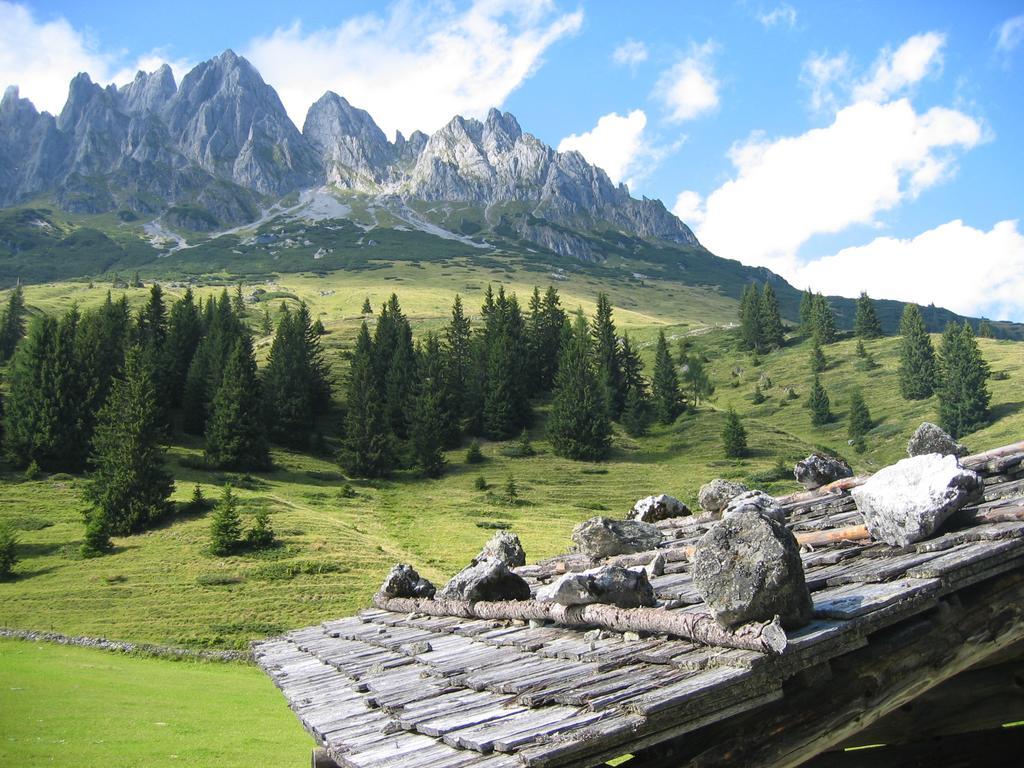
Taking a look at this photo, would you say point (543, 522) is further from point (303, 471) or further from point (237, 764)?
point (237, 764)

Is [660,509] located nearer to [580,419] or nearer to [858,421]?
[580,419]

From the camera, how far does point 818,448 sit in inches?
3787

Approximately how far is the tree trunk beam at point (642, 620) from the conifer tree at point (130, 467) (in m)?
57.1

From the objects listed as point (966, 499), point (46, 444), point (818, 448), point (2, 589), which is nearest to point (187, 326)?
point (46, 444)

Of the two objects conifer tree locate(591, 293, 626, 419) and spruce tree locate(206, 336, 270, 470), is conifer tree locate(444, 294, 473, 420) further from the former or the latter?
spruce tree locate(206, 336, 270, 470)

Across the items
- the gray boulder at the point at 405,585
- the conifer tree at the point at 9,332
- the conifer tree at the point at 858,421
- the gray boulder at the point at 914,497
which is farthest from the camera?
the conifer tree at the point at 9,332

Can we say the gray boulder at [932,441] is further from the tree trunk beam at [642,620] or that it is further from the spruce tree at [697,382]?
the spruce tree at [697,382]

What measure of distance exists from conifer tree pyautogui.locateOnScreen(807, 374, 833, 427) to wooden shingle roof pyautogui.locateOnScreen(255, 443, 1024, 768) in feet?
369

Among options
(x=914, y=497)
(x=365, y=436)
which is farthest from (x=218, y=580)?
(x=914, y=497)

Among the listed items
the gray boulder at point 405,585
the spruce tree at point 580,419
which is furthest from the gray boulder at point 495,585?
the spruce tree at point 580,419

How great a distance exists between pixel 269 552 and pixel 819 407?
8971 cm

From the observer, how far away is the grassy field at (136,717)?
1789cm

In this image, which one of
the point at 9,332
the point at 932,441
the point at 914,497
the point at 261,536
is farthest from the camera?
the point at 9,332

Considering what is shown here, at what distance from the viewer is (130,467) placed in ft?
199
